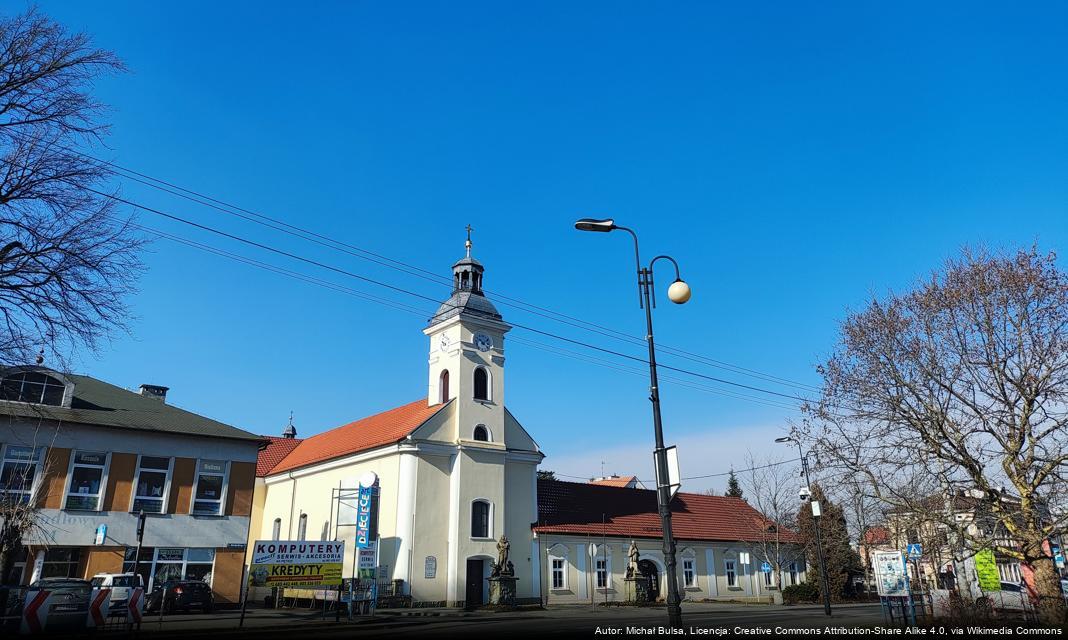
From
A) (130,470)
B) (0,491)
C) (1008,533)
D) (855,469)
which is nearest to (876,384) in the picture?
(855,469)

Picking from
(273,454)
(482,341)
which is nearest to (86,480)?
(482,341)

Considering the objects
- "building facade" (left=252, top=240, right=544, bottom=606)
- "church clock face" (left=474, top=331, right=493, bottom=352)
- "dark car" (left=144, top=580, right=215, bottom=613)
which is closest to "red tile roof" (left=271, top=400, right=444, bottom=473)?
"building facade" (left=252, top=240, right=544, bottom=606)

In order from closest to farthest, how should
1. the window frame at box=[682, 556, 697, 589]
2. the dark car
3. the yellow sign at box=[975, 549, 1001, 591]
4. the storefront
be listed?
1. the yellow sign at box=[975, 549, 1001, 591]
2. the dark car
3. the storefront
4. the window frame at box=[682, 556, 697, 589]

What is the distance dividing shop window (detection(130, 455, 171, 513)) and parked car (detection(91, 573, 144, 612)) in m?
3.69

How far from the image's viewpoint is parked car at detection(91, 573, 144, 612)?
74.6 ft

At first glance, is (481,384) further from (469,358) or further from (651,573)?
(651,573)

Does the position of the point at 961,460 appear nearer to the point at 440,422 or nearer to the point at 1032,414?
the point at 1032,414

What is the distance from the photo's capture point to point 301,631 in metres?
21.0

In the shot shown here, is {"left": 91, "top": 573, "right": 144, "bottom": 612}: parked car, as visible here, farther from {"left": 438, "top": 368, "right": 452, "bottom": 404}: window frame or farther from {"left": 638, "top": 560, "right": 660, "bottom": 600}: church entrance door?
{"left": 638, "top": 560, "right": 660, "bottom": 600}: church entrance door

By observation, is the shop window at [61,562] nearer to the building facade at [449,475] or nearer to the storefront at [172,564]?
the storefront at [172,564]

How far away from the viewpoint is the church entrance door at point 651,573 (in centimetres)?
4097

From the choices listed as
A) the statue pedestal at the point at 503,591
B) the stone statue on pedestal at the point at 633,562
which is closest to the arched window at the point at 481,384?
the statue pedestal at the point at 503,591

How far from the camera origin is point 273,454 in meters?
52.7

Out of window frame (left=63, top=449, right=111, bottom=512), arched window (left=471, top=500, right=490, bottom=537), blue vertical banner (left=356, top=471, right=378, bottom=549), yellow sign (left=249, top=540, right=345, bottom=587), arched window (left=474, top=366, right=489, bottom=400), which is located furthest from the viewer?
arched window (left=474, top=366, right=489, bottom=400)
